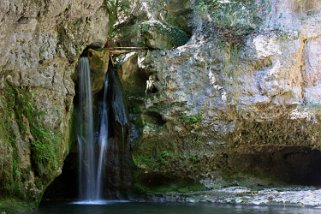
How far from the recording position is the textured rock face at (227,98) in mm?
15258

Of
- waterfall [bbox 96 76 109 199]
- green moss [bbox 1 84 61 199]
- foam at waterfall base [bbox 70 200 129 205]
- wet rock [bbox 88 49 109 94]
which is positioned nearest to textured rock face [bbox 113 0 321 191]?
waterfall [bbox 96 76 109 199]

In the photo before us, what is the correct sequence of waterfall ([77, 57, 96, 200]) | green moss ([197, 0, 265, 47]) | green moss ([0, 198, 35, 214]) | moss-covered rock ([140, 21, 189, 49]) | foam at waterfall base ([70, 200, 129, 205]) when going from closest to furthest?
green moss ([0, 198, 35, 214]), foam at waterfall base ([70, 200, 129, 205]), waterfall ([77, 57, 96, 200]), moss-covered rock ([140, 21, 189, 49]), green moss ([197, 0, 265, 47])

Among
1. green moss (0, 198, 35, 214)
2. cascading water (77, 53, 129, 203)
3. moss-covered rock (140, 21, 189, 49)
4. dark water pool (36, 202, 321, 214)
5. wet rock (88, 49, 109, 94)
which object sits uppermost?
moss-covered rock (140, 21, 189, 49)

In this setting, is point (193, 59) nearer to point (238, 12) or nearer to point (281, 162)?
point (238, 12)

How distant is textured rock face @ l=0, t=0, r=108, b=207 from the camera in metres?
10.4

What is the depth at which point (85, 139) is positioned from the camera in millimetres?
14883

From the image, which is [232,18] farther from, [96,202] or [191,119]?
[96,202]

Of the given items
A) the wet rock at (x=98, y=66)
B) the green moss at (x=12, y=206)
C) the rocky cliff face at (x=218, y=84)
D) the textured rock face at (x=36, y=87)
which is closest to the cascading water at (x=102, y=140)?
the wet rock at (x=98, y=66)

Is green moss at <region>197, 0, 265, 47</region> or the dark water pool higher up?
green moss at <region>197, 0, 265, 47</region>

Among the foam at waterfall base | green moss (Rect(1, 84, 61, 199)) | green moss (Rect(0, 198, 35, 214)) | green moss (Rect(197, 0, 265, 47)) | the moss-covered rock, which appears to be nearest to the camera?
green moss (Rect(0, 198, 35, 214))

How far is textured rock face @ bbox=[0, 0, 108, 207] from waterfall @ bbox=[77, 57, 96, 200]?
1.24m

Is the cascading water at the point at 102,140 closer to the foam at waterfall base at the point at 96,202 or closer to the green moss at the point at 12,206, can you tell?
the foam at waterfall base at the point at 96,202

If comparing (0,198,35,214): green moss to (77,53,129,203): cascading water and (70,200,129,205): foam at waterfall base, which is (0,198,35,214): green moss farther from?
(77,53,129,203): cascading water

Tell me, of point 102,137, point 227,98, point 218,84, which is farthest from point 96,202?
point 218,84
